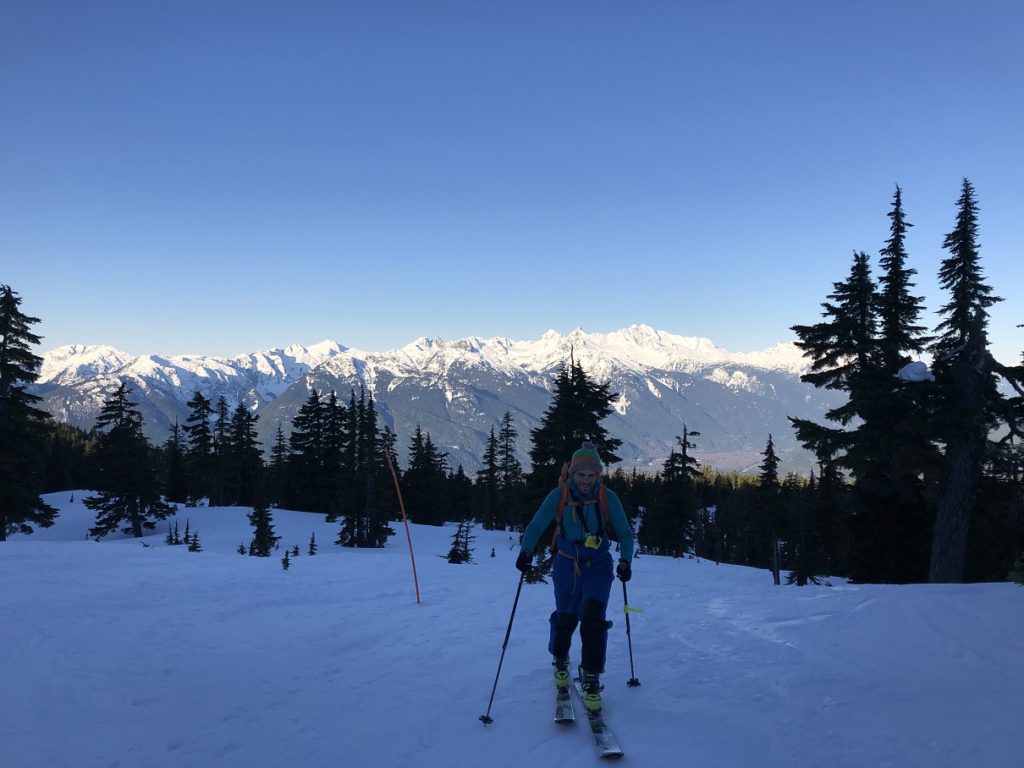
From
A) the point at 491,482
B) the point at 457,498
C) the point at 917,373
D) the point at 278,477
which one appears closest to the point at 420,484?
the point at 491,482

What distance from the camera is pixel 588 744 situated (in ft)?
15.9

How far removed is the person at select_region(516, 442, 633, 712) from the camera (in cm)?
553

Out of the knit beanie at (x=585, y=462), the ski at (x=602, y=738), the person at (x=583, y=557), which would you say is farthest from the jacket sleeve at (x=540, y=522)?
the ski at (x=602, y=738)

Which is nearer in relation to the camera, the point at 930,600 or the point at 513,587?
the point at 930,600

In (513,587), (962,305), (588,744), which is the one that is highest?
(962,305)

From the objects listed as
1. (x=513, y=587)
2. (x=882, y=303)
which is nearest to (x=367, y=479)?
(x=513, y=587)

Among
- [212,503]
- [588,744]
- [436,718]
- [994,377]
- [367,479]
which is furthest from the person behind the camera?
[212,503]

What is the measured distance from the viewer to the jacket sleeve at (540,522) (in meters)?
5.80

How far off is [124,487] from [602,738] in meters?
47.9

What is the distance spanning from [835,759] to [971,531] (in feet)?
72.7

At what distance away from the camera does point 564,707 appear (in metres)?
5.38

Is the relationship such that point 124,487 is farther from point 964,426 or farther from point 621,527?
point 964,426

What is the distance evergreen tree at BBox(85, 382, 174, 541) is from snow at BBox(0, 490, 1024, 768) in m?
35.7

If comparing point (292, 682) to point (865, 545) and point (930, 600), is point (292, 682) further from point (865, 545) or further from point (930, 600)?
point (865, 545)
